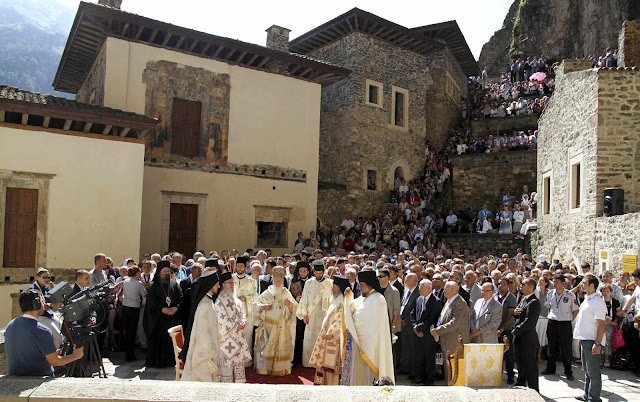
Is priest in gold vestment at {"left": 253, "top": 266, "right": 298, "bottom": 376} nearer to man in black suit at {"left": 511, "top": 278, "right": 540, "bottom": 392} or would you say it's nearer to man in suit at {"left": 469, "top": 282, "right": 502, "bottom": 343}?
man in suit at {"left": 469, "top": 282, "right": 502, "bottom": 343}

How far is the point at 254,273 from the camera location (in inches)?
339

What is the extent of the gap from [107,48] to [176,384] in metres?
14.3

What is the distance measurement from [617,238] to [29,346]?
11.3m

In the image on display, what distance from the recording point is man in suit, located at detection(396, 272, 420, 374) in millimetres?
8070

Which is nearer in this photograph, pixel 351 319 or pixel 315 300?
pixel 351 319

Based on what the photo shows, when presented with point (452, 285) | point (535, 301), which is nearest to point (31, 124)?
point (452, 285)

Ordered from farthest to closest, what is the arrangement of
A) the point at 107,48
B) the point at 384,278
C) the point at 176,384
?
1. the point at 107,48
2. the point at 384,278
3. the point at 176,384

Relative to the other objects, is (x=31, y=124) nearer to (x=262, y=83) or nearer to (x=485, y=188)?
(x=262, y=83)

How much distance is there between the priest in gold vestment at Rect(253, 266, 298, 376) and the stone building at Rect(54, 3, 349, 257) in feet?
24.8

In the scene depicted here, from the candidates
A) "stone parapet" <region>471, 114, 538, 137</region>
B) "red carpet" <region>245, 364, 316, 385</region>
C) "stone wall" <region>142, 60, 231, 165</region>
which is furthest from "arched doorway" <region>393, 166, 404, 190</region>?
"red carpet" <region>245, 364, 316, 385</region>

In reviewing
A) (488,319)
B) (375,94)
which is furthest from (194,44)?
(488,319)

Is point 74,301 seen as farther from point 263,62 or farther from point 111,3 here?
point 263,62

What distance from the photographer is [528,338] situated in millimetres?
7020

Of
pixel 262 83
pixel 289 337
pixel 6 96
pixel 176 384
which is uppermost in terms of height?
pixel 262 83
